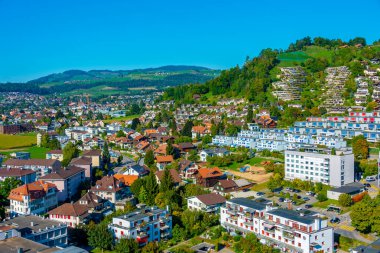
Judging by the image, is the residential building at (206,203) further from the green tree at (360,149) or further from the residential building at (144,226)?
the green tree at (360,149)

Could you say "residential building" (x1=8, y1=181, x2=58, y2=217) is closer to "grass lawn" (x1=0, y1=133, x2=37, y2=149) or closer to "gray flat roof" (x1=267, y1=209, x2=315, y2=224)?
"gray flat roof" (x1=267, y1=209, x2=315, y2=224)

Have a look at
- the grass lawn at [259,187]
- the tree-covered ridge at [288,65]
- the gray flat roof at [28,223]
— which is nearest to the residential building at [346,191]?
the grass lawn at [259,187]

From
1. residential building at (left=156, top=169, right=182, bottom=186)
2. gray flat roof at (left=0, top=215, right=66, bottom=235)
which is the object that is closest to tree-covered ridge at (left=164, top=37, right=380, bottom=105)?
residential building at (left=156, top=169, right=182, bottom=186)

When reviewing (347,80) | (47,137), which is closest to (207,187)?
(47,137)

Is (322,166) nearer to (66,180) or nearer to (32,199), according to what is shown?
(66,180)

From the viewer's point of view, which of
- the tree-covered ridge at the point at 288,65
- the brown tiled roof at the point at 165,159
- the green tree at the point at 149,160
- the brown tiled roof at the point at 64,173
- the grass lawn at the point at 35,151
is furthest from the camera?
the tree-covered ridge at the point at 288,65

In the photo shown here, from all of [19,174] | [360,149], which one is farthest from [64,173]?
[360,149]
